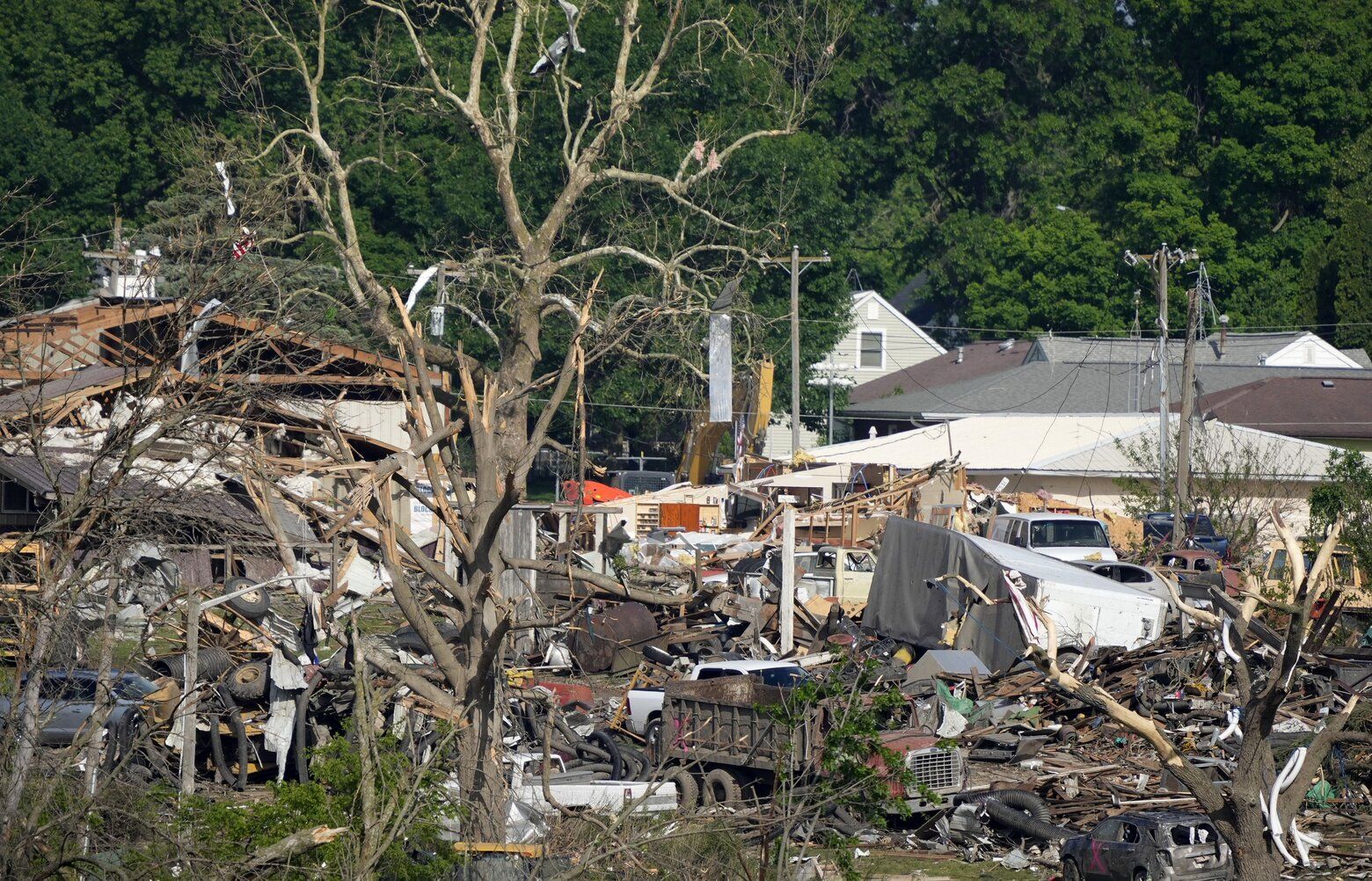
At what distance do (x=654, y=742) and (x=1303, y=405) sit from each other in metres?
34.4

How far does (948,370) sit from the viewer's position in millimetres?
61219

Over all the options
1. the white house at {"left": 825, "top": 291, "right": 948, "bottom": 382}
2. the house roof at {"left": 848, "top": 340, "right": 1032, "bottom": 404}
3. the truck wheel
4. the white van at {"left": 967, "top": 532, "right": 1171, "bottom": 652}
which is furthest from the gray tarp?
the white house at {"left": 825, "top": 291, "right": 948, "bottom": 382}

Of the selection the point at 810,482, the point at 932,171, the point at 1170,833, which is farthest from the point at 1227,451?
Result: the point at 932,171

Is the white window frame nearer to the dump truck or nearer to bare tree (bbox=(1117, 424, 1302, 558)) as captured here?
bare tree (bbox=(1117, 424, 1302, 558))

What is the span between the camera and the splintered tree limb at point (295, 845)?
876 centimetres

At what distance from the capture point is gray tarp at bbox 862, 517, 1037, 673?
70.2 ft

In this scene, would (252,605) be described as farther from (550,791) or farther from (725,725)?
(550,791)

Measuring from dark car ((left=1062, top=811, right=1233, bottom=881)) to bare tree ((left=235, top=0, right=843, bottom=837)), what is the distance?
5103 mm

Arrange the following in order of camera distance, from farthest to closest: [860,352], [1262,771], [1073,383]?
[860,352], [1073,383], [1262,771]

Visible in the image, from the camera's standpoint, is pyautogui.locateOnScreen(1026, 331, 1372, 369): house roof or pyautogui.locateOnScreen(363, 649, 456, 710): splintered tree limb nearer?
pyautogui.locateOnScreen(363, 649, 456, 710): splintered tree limb

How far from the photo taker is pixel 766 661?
1989 centimetres

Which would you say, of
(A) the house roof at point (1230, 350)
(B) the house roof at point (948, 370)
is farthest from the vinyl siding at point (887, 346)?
(A) the house roof at point (1230, 350)

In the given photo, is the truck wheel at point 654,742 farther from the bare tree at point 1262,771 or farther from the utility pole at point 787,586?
the bare tree at point 1262,771

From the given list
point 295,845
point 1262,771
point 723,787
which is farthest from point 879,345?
point 295,845
